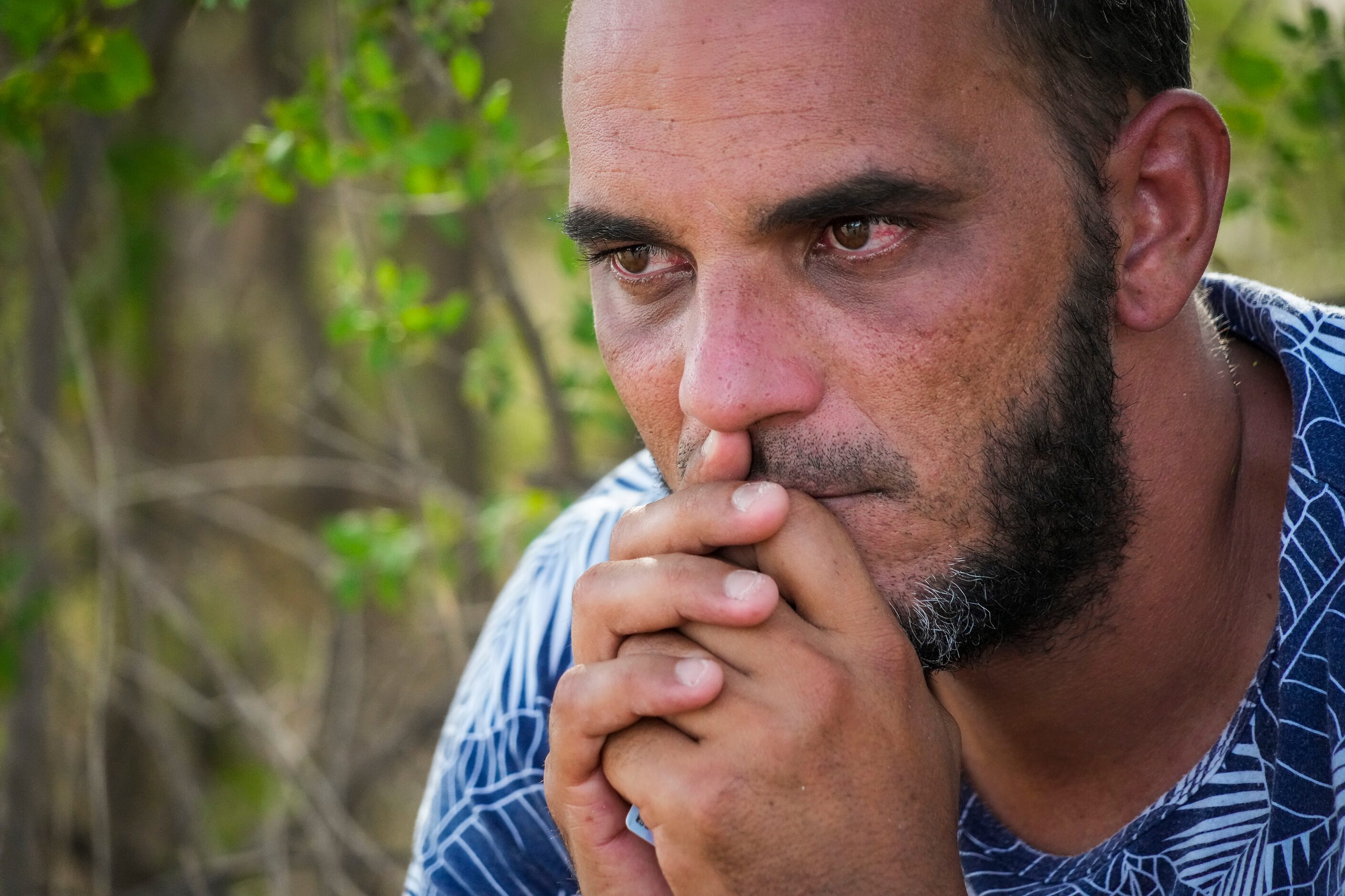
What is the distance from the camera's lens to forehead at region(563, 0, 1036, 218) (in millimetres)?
1776

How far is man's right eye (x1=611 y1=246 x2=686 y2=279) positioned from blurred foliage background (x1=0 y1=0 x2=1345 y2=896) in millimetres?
1058

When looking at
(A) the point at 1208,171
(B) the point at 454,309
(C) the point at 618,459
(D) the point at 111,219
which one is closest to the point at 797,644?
(A) the point at 1208,171

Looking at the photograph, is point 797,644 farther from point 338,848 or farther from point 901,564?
point 338,848

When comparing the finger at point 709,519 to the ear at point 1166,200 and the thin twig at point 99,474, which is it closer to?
the ear at point 1166,200

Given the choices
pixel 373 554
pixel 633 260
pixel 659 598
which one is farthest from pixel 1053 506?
pixel 373 554

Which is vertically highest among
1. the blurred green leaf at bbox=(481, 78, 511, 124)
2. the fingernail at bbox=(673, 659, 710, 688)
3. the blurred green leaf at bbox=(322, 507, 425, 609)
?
the blurred green leaf at bbox=(481, 78, 511, 124)

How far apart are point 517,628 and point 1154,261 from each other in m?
1.42

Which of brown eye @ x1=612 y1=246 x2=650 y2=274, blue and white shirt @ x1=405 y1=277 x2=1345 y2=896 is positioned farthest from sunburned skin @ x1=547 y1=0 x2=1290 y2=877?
blue and white shirt @ x1=405 y1=277 x2=1345 y2=896

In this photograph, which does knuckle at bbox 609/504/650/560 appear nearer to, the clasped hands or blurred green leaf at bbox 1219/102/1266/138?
the clasped hands

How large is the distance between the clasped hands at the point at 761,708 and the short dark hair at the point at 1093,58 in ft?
2.36

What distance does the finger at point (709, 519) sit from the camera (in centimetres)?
171

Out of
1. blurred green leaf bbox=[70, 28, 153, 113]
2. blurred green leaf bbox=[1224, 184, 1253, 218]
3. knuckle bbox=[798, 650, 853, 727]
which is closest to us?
knuckle bbox=[798, 650, 853, 727]

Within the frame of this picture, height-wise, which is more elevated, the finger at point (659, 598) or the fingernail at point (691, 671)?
the finger at point (659, 598)

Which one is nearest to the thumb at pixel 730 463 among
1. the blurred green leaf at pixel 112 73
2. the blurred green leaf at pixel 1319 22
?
the blurred green leaf at pixel 112 73
